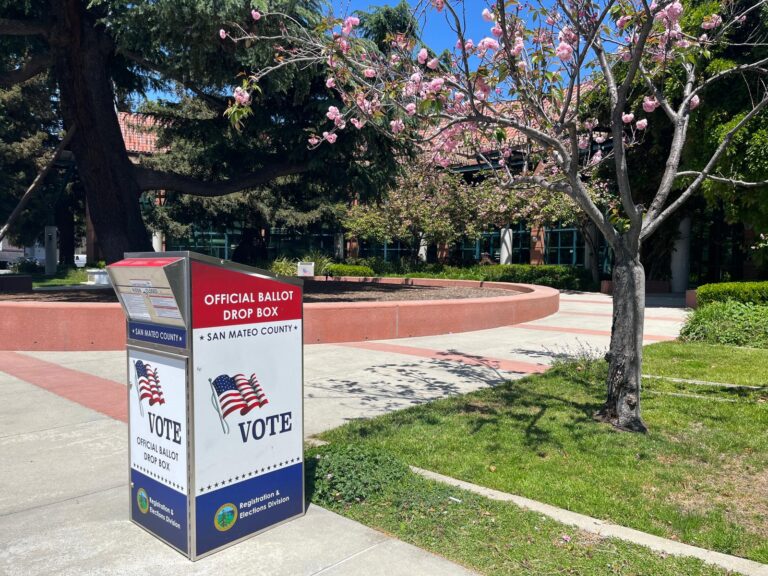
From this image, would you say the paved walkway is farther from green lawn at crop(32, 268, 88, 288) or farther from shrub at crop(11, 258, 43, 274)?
shrub at crop(11, 258, 43, 274)

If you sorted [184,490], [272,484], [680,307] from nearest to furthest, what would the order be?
[184,490]
[272,484]
[680,307]

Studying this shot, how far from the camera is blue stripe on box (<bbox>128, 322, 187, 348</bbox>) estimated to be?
126 inches

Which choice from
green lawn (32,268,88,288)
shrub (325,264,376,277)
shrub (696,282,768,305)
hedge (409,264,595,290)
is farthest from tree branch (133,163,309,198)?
green lawn (32,268,88,288)

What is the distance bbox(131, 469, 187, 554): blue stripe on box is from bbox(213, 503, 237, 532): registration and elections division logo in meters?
0.17

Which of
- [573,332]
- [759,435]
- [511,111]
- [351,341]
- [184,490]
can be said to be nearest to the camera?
[184,490]

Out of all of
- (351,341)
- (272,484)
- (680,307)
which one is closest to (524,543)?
(272,484)

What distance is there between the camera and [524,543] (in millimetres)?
3396

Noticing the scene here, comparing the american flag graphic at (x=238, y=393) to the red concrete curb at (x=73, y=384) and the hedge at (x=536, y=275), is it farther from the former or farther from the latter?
the hedge at (x=536, y=275)

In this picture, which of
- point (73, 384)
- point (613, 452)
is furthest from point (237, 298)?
point (73, 384)

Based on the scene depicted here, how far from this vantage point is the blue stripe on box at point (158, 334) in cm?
320

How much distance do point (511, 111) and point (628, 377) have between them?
405cm

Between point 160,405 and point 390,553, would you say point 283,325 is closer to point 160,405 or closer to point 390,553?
point 160,405

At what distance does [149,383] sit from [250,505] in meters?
0.92

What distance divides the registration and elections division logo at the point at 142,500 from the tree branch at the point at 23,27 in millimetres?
13229
